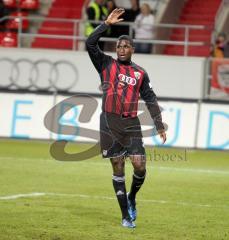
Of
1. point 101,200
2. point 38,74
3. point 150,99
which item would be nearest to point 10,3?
point 38,74

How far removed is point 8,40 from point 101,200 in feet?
46.2

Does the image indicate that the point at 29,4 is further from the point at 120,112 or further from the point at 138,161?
the point at 138,161

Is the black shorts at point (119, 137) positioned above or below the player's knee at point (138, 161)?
above

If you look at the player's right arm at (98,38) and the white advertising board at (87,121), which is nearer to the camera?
the player's right arm at (98,38)

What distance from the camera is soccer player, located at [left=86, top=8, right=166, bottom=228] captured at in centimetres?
1062

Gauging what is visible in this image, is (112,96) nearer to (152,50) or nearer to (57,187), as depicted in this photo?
(57,187)

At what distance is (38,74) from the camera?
2452 cm

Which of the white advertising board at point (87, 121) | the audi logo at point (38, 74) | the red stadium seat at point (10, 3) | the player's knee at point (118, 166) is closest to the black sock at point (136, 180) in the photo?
the player's knee at point (118, 166)

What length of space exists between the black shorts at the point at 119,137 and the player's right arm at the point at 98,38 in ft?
2.23

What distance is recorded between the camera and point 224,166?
18516 mm

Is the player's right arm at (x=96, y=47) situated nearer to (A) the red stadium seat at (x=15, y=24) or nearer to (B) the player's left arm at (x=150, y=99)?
(B) the player's left arm at (x=150, y=99)

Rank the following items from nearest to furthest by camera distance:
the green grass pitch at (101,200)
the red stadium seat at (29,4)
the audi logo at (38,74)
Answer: the green grass pitch at (101,200)
the audi logo at (38,74)
the red stadium seat at (29,4)

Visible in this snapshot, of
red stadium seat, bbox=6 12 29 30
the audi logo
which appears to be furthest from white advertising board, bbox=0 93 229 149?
red stadium seat, bbox=6 12 29 30

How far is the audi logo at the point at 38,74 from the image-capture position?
2430 cm
